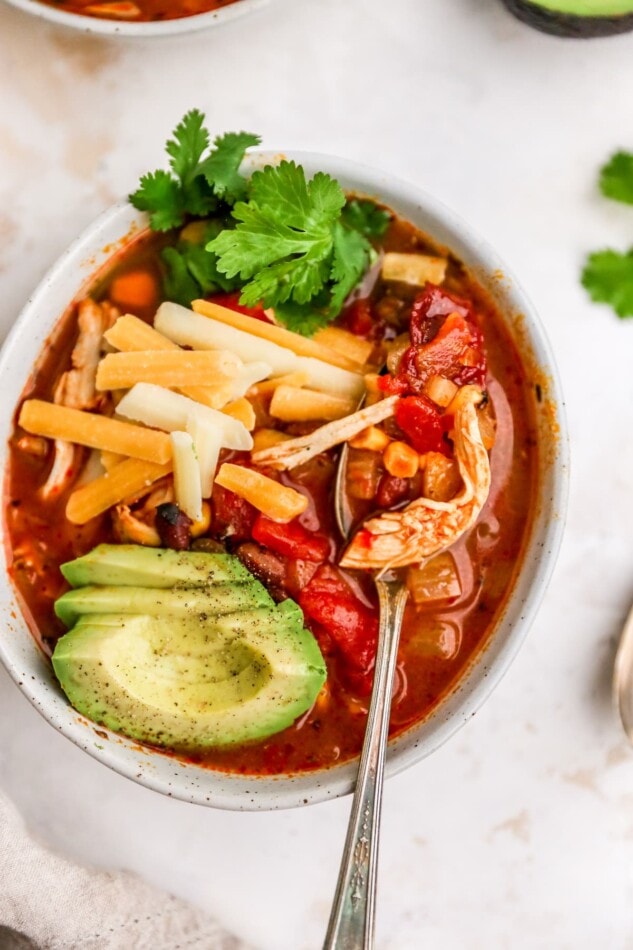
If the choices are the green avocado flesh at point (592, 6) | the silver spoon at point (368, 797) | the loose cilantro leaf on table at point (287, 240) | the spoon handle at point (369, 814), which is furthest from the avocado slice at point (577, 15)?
the spoon handle at point (369, 814)

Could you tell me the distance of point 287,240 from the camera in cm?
262

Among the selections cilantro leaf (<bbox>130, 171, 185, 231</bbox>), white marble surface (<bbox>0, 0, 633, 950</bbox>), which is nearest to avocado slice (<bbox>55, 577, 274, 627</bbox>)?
white marble surface (<bbox>0, 0, 633, 950</bbox>)

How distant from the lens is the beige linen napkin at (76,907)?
301 cm

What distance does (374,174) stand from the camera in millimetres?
2672

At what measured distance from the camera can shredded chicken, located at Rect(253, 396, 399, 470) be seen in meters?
2.62

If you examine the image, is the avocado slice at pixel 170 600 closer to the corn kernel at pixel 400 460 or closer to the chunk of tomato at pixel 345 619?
the chunk of tomato at pixel 345 619

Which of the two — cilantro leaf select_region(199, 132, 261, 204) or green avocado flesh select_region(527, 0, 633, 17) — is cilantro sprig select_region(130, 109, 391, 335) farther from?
green avocado flesh select_region(527, 0, 633, 17)

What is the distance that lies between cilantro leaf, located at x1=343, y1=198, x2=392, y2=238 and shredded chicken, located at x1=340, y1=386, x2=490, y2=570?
556 mm

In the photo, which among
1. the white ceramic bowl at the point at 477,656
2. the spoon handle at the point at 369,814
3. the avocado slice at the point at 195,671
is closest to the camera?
the spoon handle at the point at 369,814

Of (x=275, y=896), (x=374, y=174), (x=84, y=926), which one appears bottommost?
(x=84, y=926)

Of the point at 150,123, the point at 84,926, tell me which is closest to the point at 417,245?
the point at 150,123

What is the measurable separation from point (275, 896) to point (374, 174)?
7.37 feet

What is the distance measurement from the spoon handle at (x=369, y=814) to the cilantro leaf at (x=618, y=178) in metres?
1.45

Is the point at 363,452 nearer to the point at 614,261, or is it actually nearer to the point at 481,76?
the point at 614,261
